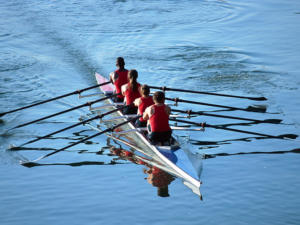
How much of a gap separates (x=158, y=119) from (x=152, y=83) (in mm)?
7560

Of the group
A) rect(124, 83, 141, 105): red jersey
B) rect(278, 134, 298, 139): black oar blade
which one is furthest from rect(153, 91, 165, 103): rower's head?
rect(278, 134, 298, 139): black oar blade

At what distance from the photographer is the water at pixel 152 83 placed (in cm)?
1015

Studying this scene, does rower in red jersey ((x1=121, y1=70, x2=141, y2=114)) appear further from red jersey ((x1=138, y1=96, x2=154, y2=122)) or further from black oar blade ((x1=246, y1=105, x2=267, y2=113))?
black oar blade ((x1=246, y1=105, x2=267, y2=113))

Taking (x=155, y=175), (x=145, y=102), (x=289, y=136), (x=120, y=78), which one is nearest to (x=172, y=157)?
(x=155, y=175)

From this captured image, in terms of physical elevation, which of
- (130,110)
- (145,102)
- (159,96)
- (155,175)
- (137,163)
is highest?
(159,96)

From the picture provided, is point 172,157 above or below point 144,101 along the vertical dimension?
below

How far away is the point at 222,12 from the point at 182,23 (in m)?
3.65

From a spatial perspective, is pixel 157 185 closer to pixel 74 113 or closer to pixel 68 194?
pixel 68 194

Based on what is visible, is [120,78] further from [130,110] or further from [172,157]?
[172,157]

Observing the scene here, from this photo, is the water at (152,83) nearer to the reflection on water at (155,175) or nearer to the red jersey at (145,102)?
the reflection on water at (155,175)

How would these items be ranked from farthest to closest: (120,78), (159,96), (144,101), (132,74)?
(120,78) < (132,74) < (144,101) < (159,96)

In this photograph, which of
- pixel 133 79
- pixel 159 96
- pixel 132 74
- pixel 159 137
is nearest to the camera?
pixel 159 96

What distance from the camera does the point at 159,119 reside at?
11.7 metres

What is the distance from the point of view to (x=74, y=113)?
53.2 feet
